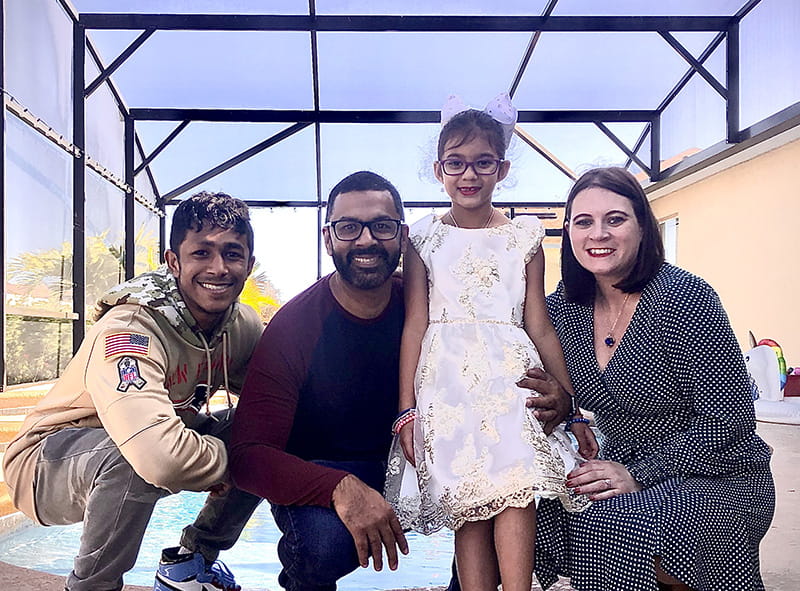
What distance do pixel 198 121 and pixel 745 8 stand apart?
520 cm

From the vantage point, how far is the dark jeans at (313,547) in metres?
1.78

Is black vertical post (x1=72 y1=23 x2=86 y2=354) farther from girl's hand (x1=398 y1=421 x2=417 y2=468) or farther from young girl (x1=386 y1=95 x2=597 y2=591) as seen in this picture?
girl's hand (x1=398 y1=421 x2=417 y2=468)

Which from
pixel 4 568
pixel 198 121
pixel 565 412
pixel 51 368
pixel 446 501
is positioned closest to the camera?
pixel 446 501

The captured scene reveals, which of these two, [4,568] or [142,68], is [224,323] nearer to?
[4,568]

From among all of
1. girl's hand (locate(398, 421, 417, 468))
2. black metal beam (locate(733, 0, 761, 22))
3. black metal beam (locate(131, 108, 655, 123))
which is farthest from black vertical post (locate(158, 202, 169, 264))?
girl's hand (locate(398, 421, 417, 468))

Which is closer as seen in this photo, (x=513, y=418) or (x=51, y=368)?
(x=513, y=418)

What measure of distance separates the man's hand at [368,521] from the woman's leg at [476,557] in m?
0.14

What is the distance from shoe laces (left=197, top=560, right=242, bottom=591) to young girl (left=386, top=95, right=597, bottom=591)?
607mm

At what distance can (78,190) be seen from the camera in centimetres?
604

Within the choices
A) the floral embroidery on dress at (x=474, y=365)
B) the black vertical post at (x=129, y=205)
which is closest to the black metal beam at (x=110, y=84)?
the black vertical post at (x=129, y=205)

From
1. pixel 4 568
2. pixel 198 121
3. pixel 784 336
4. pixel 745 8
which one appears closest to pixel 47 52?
pixel 198 121

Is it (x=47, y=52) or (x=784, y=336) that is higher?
(x=47, y=52)

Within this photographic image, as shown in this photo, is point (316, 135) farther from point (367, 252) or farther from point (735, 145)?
point (367, 252)

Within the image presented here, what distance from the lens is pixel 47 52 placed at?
5.55 metres
